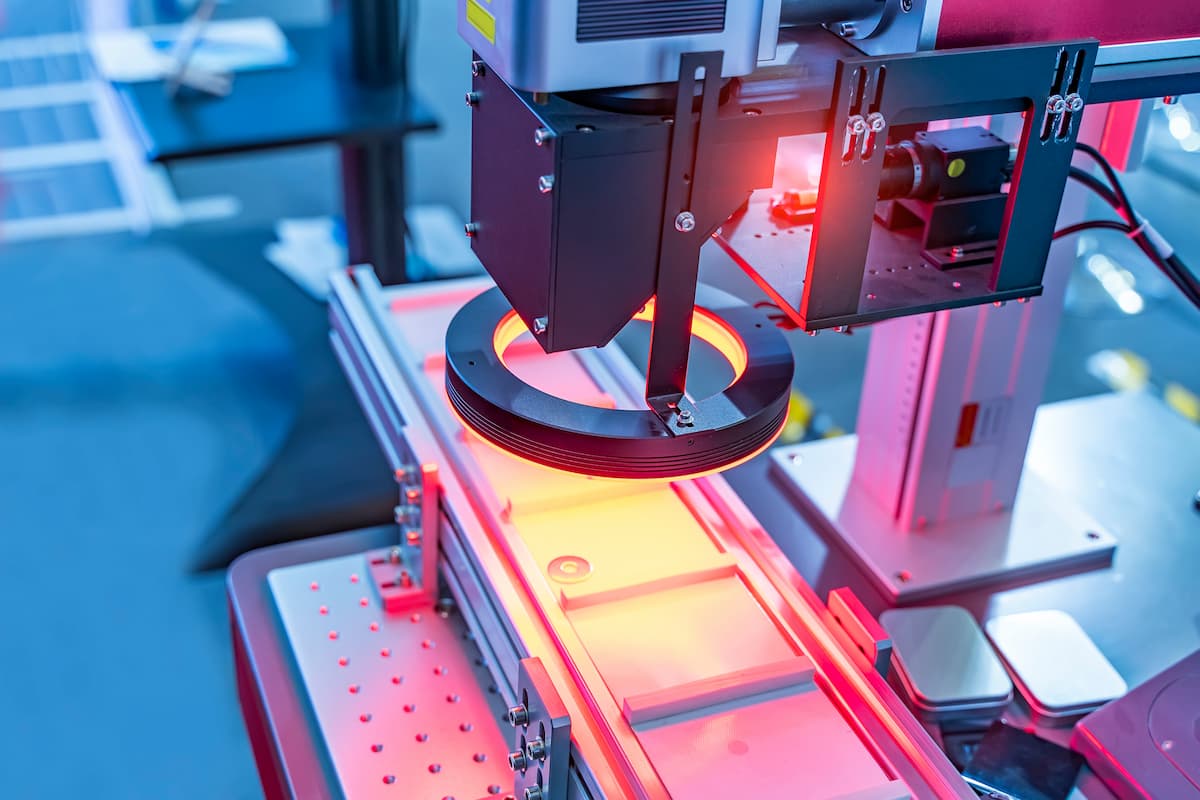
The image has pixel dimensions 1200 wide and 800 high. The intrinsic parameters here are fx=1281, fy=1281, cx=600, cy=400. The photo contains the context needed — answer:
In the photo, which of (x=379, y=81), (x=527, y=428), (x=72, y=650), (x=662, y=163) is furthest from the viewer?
(x=379, y=81)

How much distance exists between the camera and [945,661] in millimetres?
1273

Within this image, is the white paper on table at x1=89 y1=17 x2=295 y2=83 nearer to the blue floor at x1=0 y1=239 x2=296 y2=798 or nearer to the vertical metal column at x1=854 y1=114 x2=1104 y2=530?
the blue floor at x1=0 y1=239 x2=296 y2=798

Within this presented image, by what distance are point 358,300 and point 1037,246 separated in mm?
847

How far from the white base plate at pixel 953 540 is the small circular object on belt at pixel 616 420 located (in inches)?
18.1

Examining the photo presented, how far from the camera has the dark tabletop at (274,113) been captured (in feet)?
8.16

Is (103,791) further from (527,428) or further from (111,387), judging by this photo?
(527,428)

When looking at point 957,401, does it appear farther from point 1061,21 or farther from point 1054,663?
point 1061,21

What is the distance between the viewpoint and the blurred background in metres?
2.24

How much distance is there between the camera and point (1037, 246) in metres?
1.00

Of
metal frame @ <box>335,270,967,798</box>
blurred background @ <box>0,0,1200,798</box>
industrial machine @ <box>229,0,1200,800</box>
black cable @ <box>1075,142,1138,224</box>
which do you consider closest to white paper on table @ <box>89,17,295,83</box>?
blurred background @ <box>0,0,1200,798</box>

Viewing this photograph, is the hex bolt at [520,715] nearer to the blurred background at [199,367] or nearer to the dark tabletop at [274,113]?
the blurred background at [199,367]

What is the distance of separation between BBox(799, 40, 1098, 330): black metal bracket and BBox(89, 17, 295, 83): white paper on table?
7.01 feet

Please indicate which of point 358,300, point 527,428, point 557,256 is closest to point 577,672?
point 527,428

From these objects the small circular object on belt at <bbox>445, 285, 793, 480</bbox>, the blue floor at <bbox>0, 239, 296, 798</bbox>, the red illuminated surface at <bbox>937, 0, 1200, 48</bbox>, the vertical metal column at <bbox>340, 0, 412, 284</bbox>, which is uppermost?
the red illuminated surface at <bbox>937, 0, 1200, 48</bbox>
